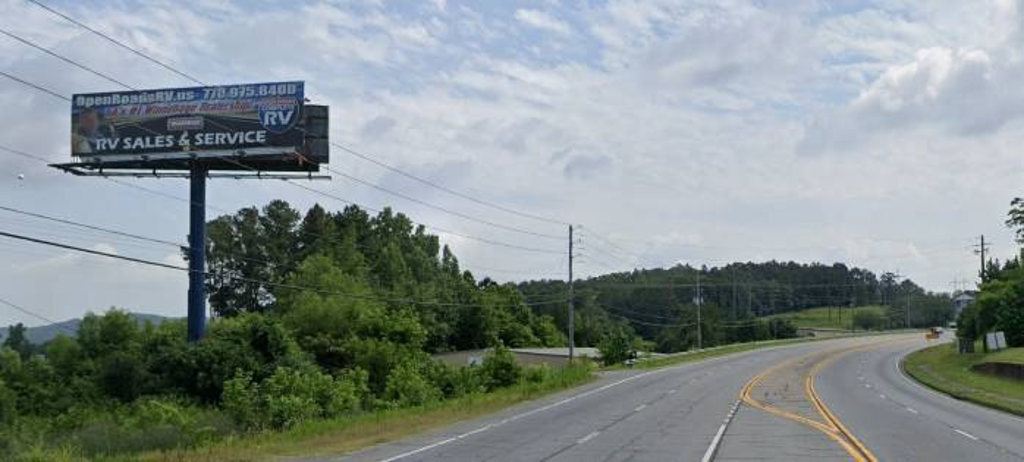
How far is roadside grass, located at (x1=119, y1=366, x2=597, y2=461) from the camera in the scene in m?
21.8

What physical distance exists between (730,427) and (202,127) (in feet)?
141

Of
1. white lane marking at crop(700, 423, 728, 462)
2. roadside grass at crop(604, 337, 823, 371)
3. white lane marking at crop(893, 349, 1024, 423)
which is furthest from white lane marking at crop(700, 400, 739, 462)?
roadside grass at crop(604, 337, 823, 371)

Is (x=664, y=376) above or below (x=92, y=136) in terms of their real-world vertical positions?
below

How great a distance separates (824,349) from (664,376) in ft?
153

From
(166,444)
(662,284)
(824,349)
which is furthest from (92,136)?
(662,284)

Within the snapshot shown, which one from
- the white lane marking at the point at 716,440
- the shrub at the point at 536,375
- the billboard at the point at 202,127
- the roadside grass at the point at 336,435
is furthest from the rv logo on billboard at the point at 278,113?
the white lane marking at the point at 716,440

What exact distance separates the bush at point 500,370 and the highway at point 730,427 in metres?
4.86

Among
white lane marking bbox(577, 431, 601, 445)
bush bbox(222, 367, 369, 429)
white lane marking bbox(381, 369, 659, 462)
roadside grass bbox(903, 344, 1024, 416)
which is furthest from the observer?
roadside grass bbox(903, 344, 1024, 416)

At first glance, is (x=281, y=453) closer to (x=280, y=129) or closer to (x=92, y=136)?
(x=280, y=129)

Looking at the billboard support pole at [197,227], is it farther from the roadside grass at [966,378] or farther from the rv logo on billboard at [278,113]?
the roadside grass at [966,378]

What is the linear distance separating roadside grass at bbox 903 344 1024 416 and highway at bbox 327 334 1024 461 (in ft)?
4.07

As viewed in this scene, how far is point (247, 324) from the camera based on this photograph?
67.5 meters

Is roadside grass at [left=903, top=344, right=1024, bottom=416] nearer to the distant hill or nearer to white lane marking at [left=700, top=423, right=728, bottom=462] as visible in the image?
white lane marking at [left=700, top=423, right=728, bottom=462]

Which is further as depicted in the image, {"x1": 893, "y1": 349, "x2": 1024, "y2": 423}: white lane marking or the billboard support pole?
the billboard support pole
